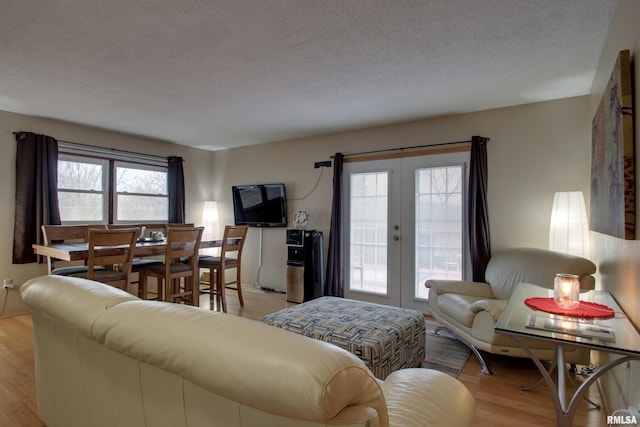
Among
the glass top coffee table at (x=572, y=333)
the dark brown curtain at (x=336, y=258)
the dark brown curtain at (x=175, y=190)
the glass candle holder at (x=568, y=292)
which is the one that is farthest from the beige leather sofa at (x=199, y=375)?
the dark brown curtain at (x=175, y=190)

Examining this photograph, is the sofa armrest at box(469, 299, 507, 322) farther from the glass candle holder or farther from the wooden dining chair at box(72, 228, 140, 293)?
the wooden dining chair at box(72, 228, 140, 293)

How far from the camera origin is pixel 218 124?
429cm

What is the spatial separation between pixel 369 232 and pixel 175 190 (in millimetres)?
3076

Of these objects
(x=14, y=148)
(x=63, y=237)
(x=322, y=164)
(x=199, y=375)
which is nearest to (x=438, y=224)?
(x=322, y=164)

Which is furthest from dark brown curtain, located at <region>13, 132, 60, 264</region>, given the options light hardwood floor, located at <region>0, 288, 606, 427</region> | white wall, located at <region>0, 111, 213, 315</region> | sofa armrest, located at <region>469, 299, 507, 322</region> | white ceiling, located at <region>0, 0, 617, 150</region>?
sofa armrest, located at <region>469, 299, 507, 322</region>

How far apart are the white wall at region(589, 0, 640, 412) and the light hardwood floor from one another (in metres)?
0.32

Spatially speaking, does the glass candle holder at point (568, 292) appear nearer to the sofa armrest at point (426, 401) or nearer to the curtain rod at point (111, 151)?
the sofa armrest at point (426, 401)

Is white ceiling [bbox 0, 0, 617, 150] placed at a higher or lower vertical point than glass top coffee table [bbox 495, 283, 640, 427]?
higher

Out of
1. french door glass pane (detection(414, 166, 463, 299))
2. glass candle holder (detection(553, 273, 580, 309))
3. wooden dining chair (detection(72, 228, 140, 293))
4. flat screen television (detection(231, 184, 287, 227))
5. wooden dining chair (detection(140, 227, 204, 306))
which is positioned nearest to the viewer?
glass candle holder (detection(553, 273, 580, 309))

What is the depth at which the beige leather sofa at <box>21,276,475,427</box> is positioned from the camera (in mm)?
674

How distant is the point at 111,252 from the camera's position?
10.4 ft

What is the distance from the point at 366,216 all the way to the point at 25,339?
12.1 feet

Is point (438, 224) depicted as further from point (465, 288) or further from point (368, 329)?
point (368, 329)

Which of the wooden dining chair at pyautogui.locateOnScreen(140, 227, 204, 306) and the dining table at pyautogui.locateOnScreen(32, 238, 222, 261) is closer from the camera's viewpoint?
the dining table at pyautogui.locateOnScreen(32, 238, 222, 261)
